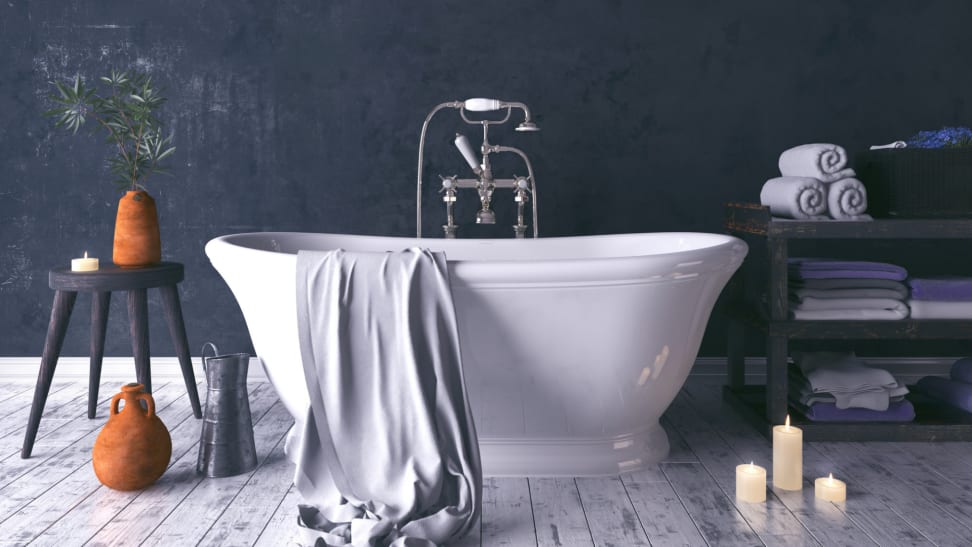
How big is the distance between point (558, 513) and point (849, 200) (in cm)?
140

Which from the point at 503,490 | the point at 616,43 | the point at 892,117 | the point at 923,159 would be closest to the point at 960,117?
the point at 892,117

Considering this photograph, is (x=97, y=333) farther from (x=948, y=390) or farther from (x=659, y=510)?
(x=948, y=390)

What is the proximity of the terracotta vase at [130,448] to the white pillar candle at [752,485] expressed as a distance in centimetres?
153

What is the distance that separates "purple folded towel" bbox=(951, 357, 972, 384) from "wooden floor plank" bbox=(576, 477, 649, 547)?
1351mm

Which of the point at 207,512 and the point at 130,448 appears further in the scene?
the point at 130,448

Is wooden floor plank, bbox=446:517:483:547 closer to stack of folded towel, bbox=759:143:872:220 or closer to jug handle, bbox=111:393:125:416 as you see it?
jug handle, bbox=111:393:125:416

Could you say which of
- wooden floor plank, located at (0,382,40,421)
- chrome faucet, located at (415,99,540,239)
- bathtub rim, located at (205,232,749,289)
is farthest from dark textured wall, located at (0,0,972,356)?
bathtub rim, located at (205,232,749,289)

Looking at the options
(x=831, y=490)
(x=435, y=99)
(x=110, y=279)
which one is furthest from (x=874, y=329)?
(x=110, y=279)

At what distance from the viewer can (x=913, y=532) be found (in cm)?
194

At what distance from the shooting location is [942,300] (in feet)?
8.75

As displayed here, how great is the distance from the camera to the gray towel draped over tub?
2.05 metres

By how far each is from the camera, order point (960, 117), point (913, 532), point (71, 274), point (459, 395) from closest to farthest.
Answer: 1. point (913, 532)
2. point (459, 395)
3. point (71, 274)
4. point (960, 117)

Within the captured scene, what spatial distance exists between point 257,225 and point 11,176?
1.01m

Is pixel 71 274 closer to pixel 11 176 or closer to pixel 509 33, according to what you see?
pixel 11 176
